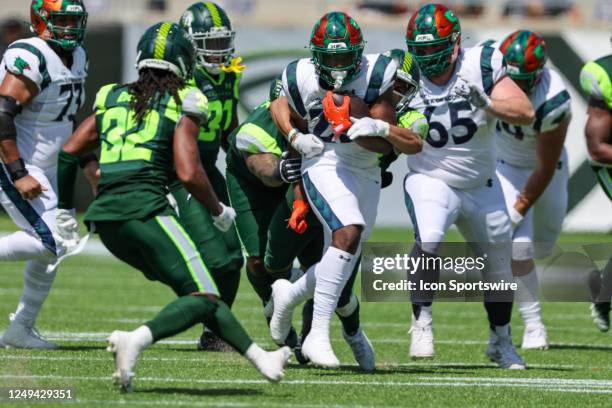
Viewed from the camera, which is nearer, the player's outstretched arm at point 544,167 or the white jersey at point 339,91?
the white jersey at point 339,91

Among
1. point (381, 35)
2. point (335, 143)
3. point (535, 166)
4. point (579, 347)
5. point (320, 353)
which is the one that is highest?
point (335, 143)

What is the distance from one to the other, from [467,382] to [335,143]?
131 cm

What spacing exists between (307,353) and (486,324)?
133 inches

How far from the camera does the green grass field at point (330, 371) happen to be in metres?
5.07

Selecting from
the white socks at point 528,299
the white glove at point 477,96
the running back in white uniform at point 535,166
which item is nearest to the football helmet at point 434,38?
the white glove at point 477,96

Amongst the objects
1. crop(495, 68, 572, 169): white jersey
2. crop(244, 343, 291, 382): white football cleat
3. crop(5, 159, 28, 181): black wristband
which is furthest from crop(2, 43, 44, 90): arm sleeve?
crop(495, 68, 572, 169): white jersey

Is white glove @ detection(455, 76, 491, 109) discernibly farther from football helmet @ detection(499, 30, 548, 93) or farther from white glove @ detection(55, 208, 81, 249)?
white glove @ detection(55, 208, 81, 249)

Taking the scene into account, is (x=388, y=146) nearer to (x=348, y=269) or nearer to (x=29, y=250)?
(x=348, y=269)

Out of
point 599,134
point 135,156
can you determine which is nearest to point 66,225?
point 135,156

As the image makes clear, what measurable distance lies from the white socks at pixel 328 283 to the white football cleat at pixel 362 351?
371 mm

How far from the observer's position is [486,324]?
357 inches

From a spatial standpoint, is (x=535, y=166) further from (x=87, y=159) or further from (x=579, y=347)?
(x=87, y=159)

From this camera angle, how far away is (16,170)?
22.1 feet

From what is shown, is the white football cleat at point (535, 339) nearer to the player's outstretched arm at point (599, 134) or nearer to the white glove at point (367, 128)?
the player's outstretched arm at point (599, 134)
